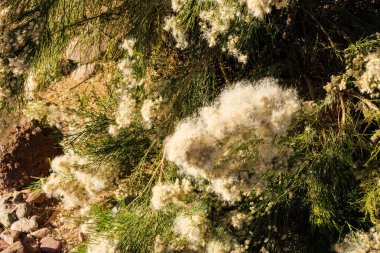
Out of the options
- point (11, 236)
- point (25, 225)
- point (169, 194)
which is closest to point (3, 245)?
point (11, 236)

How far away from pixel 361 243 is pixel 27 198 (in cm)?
263

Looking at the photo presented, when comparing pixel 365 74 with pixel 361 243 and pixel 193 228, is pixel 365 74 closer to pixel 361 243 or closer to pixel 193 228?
pixel 361 243

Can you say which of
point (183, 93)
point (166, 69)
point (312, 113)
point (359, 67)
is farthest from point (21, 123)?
point (359, 67)

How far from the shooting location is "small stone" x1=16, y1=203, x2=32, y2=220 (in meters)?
3.47

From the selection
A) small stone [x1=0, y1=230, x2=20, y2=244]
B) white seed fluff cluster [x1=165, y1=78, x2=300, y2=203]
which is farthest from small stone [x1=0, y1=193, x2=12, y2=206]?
white seed fluff cluster [x1=165, y1=78, x2=300, y2=203]

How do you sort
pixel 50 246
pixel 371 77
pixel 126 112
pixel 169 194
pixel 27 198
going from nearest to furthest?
pixel 169 194, pixel 371 77, pixel 126 112, pixel 50 246, pixel 27 198

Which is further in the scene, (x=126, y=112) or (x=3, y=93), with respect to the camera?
(x=3, y=93)

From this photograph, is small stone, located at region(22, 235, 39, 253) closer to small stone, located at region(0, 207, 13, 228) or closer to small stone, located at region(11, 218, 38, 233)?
small stone, located at region(11, 218, 38, 233)

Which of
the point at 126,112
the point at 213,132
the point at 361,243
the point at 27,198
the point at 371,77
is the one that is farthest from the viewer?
the point at 27,198

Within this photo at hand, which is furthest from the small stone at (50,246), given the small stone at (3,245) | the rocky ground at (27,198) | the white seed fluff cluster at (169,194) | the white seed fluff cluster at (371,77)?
the white seed fluff cluster at (371,77)

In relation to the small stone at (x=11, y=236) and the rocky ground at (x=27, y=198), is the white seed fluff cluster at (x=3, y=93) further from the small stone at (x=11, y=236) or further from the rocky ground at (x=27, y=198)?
the small stone at (x=11, y=236)

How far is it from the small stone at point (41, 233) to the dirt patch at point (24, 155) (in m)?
0.44

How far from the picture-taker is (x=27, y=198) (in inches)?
141

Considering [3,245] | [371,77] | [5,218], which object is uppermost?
[371,77]
